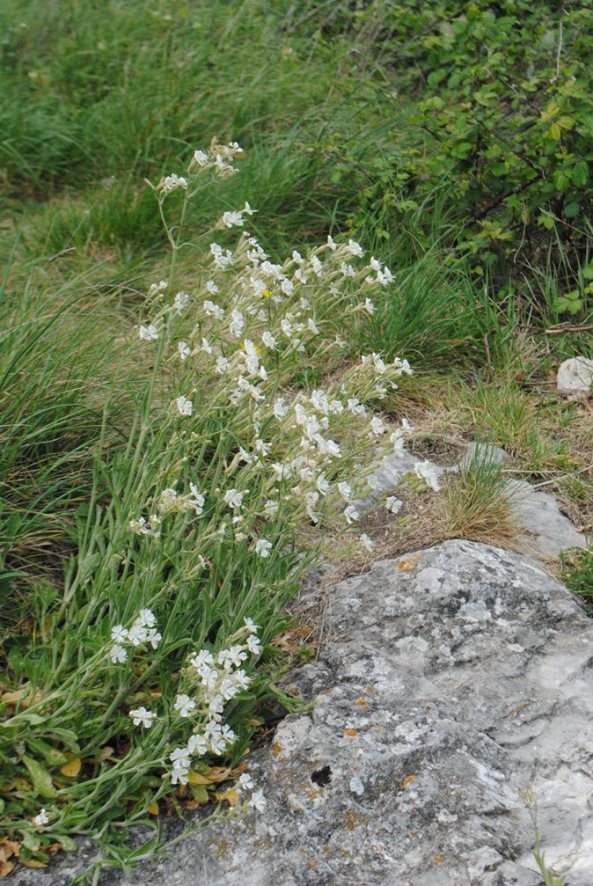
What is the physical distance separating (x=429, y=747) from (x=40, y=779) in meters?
0.82

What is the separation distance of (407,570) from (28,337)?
49.5 inches

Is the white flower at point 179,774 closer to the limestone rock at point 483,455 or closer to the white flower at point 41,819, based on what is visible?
the white flower at point 41,819

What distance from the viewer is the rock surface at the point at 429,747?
2.15 metres

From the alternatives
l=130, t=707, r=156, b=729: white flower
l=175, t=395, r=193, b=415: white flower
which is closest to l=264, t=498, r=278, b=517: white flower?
→ l=175, t=395, r=193, b=415: white flower

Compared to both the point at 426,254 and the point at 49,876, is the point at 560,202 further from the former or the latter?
the point at 49,876

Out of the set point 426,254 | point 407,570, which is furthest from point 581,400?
point 407,570

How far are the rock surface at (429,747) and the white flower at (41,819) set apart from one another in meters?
0.10

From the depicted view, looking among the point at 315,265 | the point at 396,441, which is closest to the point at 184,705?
the point at 396,441

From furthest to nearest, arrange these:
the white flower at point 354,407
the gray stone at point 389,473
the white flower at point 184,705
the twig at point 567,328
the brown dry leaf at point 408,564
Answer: the twig at point 567,328 → the gray stone at point 389,473 → the brown dry leaf at point 408,564 → the white flower at point 354,407 → the white flower at point 184,705

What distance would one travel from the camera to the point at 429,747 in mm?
2328

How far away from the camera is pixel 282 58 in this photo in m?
5.50

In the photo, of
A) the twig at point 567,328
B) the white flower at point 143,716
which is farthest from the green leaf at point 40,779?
the twig at point 567,328

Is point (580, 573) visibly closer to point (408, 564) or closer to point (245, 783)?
point (408, 564)

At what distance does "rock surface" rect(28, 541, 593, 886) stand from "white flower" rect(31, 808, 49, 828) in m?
0.10
